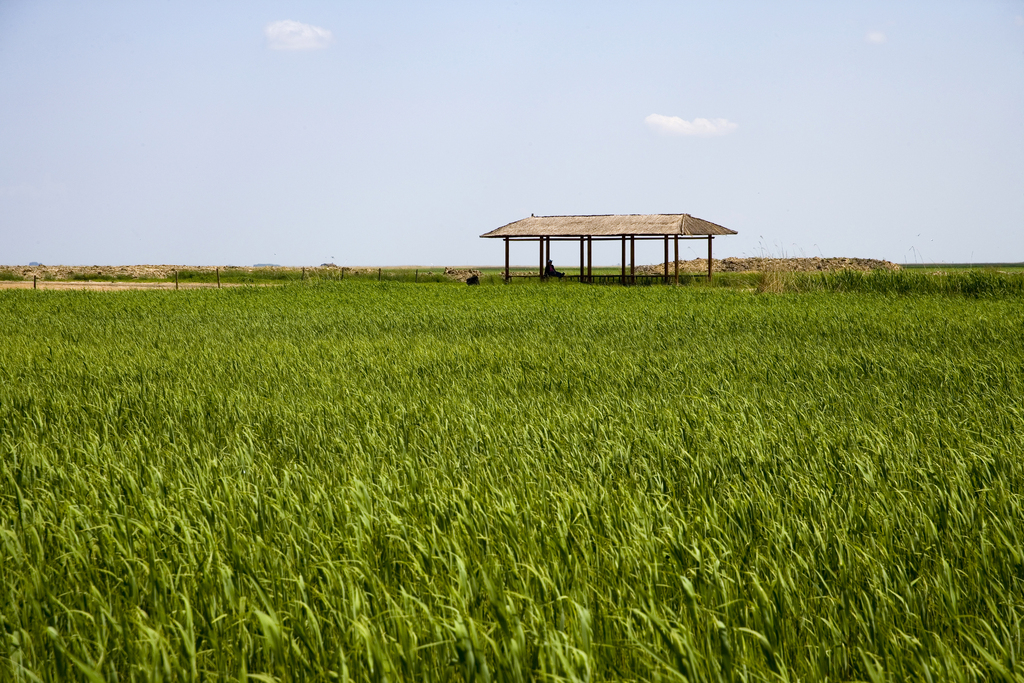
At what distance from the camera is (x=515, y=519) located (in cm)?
381

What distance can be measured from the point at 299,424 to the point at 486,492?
9.61ft

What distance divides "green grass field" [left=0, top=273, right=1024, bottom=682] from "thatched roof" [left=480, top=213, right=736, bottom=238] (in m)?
21.5

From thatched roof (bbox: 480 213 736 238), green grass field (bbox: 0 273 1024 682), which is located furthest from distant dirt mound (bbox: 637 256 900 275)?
green grass field (bbox: 0 273 1024 682)

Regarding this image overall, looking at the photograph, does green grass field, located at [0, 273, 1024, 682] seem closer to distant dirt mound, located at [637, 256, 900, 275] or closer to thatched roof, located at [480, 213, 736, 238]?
thatched roof, located at [480, 213, 736, 238]

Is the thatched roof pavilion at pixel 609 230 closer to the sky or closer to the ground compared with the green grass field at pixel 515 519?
closer to the sky

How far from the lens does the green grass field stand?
2660 mm

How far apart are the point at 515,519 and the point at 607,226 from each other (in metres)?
29.6

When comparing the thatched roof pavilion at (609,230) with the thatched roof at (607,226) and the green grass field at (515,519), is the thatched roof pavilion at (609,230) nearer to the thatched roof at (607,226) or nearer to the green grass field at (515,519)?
the thatched roof at (607,226)

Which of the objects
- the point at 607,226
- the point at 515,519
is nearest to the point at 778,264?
the point at 607,226

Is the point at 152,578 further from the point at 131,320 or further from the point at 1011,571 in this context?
the point at 131,320

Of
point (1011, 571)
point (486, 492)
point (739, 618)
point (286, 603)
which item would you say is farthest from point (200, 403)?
point (1011, 571)

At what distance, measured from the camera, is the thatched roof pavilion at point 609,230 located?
30500 millimetres

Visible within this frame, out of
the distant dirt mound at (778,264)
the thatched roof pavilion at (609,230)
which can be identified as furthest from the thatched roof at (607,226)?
the distant dirt mound at (778,264)

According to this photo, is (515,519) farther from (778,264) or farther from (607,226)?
(778,264)
